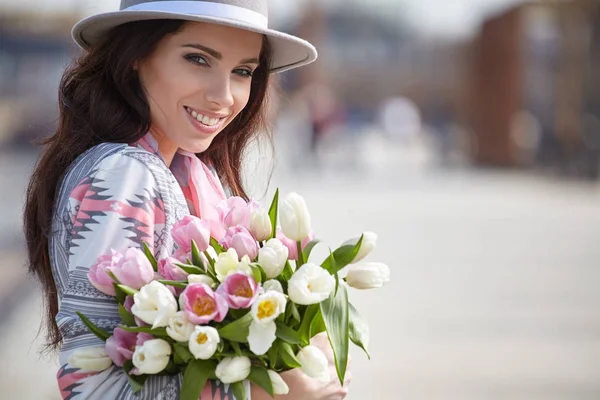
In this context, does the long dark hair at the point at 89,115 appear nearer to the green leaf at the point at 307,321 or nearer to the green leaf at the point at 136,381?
the green leaf at the point at 136,381

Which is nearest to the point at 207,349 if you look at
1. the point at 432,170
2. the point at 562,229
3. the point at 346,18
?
the point at 562,229

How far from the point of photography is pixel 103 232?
1.75 meters

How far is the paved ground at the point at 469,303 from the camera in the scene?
18.3 ft

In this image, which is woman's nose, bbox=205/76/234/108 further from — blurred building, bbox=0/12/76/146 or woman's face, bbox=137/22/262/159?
blurred building, bbox=0/12/76/146

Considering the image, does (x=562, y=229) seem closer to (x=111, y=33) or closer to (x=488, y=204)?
(x=488, y=204)

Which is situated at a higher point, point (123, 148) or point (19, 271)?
point (123, 148)

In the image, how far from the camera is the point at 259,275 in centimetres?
171

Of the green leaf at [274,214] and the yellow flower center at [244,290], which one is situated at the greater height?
the green leaf at [274,214]

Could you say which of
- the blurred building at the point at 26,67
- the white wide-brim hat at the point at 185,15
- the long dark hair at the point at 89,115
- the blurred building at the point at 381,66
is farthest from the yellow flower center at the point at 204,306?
the blurred building at the point at 381,66

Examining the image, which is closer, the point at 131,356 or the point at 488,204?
the point at 131,356

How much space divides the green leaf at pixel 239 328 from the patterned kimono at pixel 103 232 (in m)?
0.11

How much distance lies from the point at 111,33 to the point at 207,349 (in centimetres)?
81

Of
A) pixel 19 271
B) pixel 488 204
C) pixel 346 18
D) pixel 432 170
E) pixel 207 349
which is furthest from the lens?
pixel 346 18

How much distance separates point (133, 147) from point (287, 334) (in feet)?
1.64
